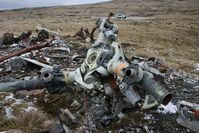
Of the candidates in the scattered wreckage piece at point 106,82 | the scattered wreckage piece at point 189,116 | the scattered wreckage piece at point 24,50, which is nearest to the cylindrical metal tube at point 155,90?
the scattered wreckage piece at point 106,82

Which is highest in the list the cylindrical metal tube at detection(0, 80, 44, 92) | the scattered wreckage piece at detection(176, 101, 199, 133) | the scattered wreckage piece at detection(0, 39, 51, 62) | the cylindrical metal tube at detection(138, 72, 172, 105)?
the cylindrical metal tube at detection(138, 72, 172, 105)

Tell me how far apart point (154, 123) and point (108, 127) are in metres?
0.92

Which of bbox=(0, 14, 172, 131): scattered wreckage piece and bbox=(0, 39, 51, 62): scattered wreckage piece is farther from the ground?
bbox=(0, 14, 172, 131): scattered wreckage piece

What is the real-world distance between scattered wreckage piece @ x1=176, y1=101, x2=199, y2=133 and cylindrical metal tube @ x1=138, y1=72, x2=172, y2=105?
1995mm

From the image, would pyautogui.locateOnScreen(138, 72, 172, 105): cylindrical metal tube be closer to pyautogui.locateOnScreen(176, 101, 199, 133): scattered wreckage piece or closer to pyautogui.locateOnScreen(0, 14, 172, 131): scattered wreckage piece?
pyautogui.locateOnScreen(0, 14, 172, 131): scattered wreckage piece

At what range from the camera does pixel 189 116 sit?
19.8 ft

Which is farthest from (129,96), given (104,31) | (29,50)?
(29,50)

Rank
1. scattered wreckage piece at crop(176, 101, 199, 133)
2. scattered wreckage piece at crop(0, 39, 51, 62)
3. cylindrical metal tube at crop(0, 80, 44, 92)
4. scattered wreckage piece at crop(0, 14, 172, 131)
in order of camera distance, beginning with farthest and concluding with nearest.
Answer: scattered wreckage piece at crop(0, 39, 51, 62) < scattered wreckage piece at crop(176, 101, 199, 133) < cylindrical metal tube at crop(0, 80, 44, 92) < scattered wreckage piece at crop(0, 14, 172, 131)

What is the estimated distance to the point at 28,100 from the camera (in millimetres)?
6766

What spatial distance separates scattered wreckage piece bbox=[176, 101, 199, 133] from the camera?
19.3 feet

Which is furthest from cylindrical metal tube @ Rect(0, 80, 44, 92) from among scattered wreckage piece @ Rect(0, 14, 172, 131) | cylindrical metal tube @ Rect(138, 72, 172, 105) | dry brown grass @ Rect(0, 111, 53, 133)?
cylindrical metal tube @ Rect(138, 72, 172, 105)

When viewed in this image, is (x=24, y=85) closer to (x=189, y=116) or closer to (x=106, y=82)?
(x=106, y=82)

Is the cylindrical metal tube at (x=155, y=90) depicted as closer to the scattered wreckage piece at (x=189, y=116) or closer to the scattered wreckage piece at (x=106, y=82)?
the scattered wreckage piece at (x=106, y=82)

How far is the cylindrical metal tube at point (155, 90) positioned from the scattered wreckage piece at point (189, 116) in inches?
78.5
